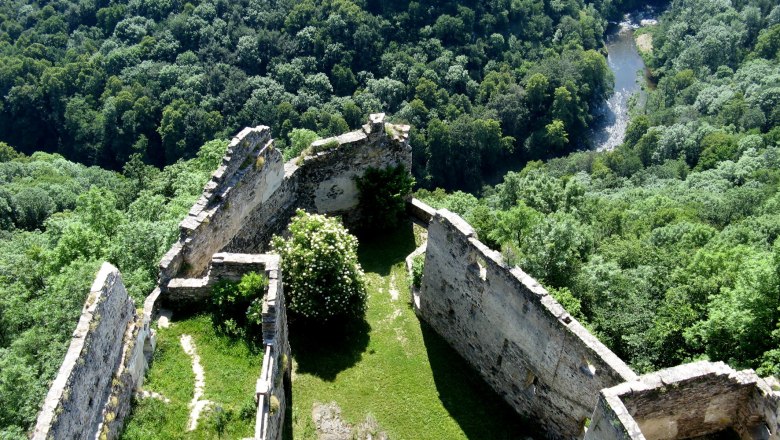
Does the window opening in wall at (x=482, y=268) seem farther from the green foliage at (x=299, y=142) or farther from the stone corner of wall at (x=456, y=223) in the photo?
the green foliage at (x=299, y=142)

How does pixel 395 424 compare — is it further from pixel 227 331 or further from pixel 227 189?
pixel 227 189

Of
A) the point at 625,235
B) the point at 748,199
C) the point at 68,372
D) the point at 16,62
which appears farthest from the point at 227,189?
the point at 16,62

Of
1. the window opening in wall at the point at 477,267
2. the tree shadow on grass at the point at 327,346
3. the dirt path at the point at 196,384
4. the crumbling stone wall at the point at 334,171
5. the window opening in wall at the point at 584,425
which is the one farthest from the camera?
the crumbling stone wall at the point at 334,171

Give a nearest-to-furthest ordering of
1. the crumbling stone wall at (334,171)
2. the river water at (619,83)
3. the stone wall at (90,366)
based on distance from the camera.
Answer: the stone wall at (90,366)
the crumbling stone wall at (334,171)
the river water at (619,83)

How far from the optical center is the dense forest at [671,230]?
19.6 metres

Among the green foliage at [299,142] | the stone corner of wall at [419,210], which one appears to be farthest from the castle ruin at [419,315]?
the green foliage at [299,142]

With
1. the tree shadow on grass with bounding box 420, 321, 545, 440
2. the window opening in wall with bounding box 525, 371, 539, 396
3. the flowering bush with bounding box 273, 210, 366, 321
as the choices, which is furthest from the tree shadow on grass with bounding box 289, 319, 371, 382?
the window opening in wall with bounding box 525, 371, 539, 396

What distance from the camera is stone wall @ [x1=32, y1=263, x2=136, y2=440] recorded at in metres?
13.0

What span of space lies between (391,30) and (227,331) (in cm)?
6163

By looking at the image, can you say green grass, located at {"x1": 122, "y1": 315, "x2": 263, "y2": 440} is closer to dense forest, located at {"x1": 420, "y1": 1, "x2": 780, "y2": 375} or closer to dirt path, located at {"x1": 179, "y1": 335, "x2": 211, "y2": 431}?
dirt path, located at {"x1": 179, "y1": 335, "x2": 211, "y2": 431}

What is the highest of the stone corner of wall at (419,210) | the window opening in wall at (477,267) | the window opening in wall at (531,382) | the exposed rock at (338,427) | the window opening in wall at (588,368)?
the stone corner of wall at (419,210)

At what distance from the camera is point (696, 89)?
251ft

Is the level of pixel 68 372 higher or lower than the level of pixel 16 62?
lower

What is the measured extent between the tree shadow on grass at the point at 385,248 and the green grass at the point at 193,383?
302 inches
